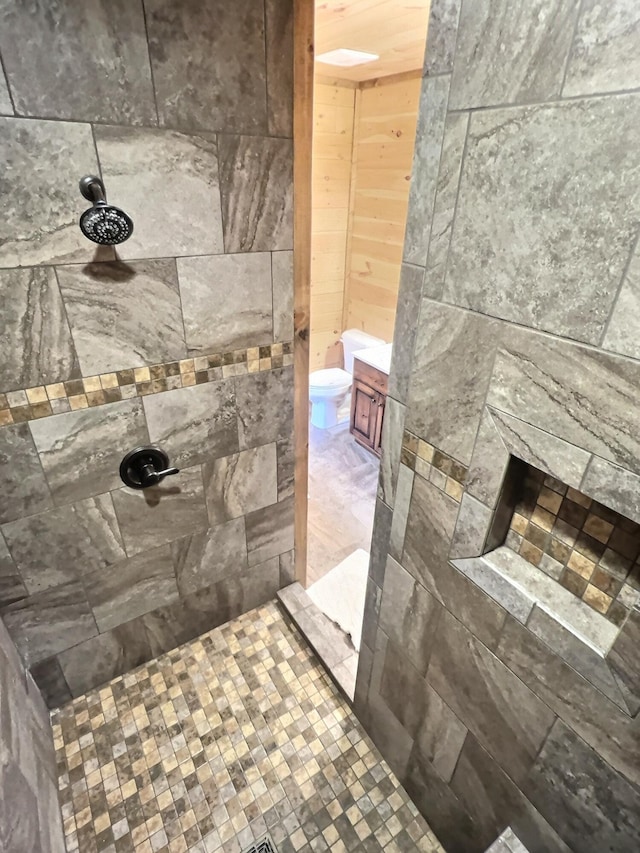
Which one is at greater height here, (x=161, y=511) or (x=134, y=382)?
(x=134, y=382)

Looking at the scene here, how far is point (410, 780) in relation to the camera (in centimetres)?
146

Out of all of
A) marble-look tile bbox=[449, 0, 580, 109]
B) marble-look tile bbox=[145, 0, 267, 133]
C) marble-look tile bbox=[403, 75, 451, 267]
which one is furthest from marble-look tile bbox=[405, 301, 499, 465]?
marble-look tile bbox=[145, 0, 267, 133]

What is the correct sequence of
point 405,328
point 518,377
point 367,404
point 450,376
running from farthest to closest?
point 367,404, point 405,328, point 450,376, point 518,377

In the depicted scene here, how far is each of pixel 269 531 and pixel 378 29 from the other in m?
2.26

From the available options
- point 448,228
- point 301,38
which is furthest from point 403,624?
point 301,38

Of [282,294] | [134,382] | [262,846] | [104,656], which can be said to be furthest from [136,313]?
[262,846]

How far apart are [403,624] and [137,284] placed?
1237mm

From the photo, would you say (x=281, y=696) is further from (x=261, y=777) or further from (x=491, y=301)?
(x=491, y=301)

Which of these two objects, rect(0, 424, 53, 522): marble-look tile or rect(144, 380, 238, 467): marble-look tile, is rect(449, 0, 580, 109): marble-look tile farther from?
rect(0, 424, 53, 522): marble-look tile

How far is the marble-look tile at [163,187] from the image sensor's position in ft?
3.77

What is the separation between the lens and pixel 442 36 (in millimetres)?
826

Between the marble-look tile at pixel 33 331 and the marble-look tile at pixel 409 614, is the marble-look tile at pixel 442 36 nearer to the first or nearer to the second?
the marble-look tile at pixel 33 331

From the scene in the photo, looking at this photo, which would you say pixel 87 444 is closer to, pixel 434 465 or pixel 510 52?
pixel 434 465

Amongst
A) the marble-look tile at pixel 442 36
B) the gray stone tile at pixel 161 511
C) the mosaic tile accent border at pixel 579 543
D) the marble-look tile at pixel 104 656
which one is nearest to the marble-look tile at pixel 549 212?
the marble-look tile at pixel 442 36
